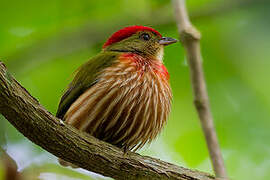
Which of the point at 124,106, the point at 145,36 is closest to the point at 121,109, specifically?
the point at 124,106

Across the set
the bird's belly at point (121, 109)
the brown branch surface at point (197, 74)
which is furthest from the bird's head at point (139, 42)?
the brown branch surface at point (197, 74)

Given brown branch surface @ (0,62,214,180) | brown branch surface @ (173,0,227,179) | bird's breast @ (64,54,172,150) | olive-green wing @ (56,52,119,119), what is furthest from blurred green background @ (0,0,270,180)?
brown branch surface @ (0,62,214,180)

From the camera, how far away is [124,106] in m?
4.48

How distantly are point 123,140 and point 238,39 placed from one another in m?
2.60

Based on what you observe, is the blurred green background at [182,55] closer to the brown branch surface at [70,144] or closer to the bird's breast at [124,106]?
the bird's breast at [124,106]

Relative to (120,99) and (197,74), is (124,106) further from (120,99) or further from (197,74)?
(197,74)

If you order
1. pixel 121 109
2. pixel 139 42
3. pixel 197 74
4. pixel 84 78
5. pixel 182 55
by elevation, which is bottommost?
pixel 121 109

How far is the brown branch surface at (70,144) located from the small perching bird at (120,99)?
0.47 m

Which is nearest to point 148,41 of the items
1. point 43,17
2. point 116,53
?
point 116,53

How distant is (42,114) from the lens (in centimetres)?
352

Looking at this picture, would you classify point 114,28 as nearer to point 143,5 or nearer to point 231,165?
point 143,5

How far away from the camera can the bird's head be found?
211 inches

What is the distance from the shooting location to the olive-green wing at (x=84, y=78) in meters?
4.65

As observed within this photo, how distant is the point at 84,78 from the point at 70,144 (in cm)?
115
